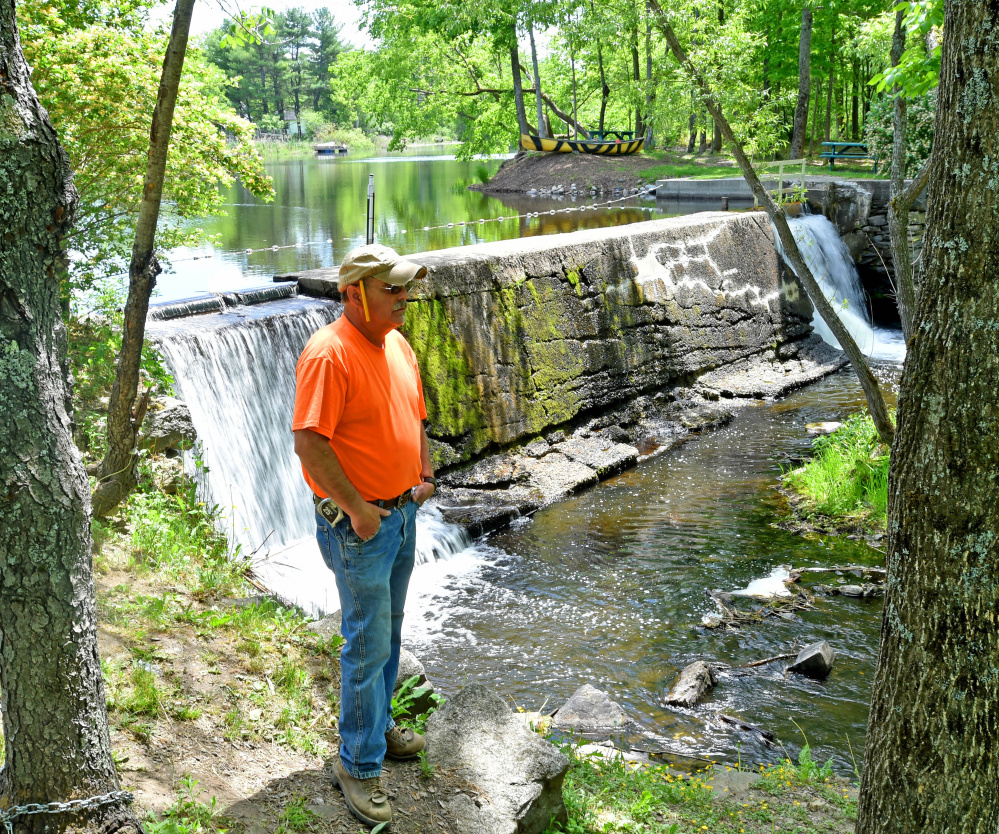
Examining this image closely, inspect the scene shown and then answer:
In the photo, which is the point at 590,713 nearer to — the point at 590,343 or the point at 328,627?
the point at 328,627

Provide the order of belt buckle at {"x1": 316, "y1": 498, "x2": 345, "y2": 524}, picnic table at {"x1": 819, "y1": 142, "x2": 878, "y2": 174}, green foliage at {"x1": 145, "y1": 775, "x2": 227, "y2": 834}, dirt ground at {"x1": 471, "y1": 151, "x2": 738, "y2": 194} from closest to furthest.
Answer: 1. green foliage at {"x1": 145, "y1": 775, "x2": 227, "y2": 834}
2. belt buckle at {"x1": 316, "y1": 498, "x2": 345, "y2": 524}
3. picnic table at {"x1": 819, "y1": 142, "x2": 878, "y2": 174}
4. dirt ground at {"x1": 471, "y1": 151, "x2": 738, "y2": 194}

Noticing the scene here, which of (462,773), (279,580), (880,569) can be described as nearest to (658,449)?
(880,569)

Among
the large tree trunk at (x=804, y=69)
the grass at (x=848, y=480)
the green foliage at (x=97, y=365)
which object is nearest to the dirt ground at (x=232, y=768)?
the green foliage at (x=97, y=365)

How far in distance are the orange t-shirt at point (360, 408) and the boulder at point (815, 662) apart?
3.33 m

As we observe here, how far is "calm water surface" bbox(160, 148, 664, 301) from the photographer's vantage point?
13.1 metres

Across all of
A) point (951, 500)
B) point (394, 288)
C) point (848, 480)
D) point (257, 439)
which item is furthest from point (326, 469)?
point (848, 480)

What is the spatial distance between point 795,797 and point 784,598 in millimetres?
2655

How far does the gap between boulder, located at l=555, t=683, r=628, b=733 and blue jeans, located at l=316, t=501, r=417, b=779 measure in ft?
6.25

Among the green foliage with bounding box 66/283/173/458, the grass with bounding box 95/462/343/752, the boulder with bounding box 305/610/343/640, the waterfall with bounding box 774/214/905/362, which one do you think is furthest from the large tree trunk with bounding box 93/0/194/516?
the waterfall with bounding box 774/214/905/362

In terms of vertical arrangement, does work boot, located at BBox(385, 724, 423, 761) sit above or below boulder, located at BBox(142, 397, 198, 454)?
below

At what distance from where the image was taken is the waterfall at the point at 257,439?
22.1 ft

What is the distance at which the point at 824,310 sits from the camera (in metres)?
7.61

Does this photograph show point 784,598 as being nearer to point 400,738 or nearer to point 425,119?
point 400,738

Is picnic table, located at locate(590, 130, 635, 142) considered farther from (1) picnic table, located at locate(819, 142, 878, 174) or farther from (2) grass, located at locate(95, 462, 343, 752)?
(2) grass, located at locate(95, 462, 343, 752)
